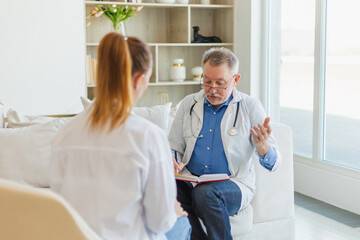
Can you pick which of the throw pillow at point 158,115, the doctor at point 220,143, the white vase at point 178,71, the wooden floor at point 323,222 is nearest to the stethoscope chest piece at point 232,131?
the doctor at point 220,143

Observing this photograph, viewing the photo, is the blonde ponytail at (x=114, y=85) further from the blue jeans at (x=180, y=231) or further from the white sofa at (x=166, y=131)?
the white sofa at (x=166, y=131)

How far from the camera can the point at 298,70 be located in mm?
4527

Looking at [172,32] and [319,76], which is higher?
[172,32]

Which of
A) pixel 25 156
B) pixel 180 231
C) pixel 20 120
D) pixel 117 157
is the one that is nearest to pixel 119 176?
pixel 117 157

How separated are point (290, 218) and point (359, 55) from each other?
1.51 meters

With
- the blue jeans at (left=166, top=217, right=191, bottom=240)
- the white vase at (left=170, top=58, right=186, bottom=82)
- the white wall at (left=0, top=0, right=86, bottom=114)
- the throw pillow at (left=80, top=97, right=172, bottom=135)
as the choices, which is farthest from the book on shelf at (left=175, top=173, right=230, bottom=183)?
the white vase at (left=170, top=58, right=186, bottom=82)

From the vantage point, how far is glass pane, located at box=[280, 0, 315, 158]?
173 inches

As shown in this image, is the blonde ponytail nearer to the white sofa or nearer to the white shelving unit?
the white sofa

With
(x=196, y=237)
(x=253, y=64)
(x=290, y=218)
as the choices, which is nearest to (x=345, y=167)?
(x=290, y=218)

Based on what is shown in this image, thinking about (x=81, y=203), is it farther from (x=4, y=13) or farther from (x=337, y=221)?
(x=4, y=13)

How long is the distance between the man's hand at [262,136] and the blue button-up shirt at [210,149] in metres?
0.20

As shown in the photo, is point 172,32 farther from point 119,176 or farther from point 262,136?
point 119,176

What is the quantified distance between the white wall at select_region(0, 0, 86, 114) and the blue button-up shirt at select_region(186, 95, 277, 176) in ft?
6.75

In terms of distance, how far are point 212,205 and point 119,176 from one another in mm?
1098
